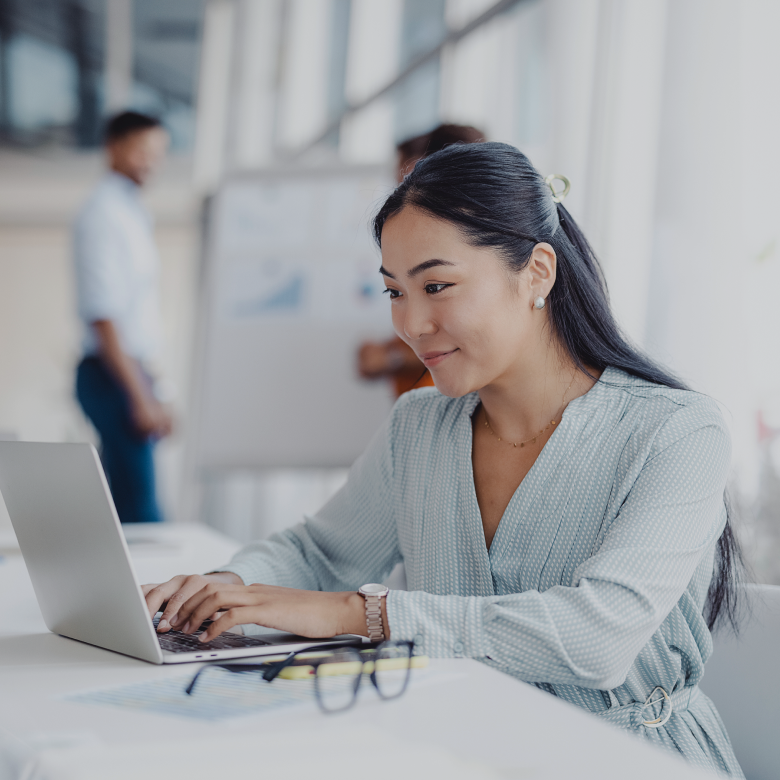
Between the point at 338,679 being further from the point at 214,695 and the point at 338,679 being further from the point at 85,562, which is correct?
the point at 85,562

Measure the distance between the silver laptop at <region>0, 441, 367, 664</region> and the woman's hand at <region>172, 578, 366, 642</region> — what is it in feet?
0.06

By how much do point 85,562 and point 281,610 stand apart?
209 millimetres

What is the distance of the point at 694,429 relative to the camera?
3.42 feet

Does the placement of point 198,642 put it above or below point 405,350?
below

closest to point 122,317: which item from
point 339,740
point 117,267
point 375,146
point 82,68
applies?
point 117,267

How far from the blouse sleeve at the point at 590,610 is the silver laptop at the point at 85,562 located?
0.11 metres

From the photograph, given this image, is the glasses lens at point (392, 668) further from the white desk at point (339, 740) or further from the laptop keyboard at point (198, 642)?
the laptop keyboard at point (198, 642)

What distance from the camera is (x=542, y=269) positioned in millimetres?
1210

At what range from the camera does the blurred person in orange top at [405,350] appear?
2.13 metres

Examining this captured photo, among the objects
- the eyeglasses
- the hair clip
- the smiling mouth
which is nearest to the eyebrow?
the smiling mouth

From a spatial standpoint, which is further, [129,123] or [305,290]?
[129,123]

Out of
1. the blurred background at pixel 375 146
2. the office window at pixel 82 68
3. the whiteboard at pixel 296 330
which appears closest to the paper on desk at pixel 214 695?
the blurred background at pixel 375 146

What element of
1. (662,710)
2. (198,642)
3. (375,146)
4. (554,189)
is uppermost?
(375,146)

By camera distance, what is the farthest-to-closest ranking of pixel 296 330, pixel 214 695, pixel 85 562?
pixel 296 330 < pixel 85 562 < pixel 214 695
